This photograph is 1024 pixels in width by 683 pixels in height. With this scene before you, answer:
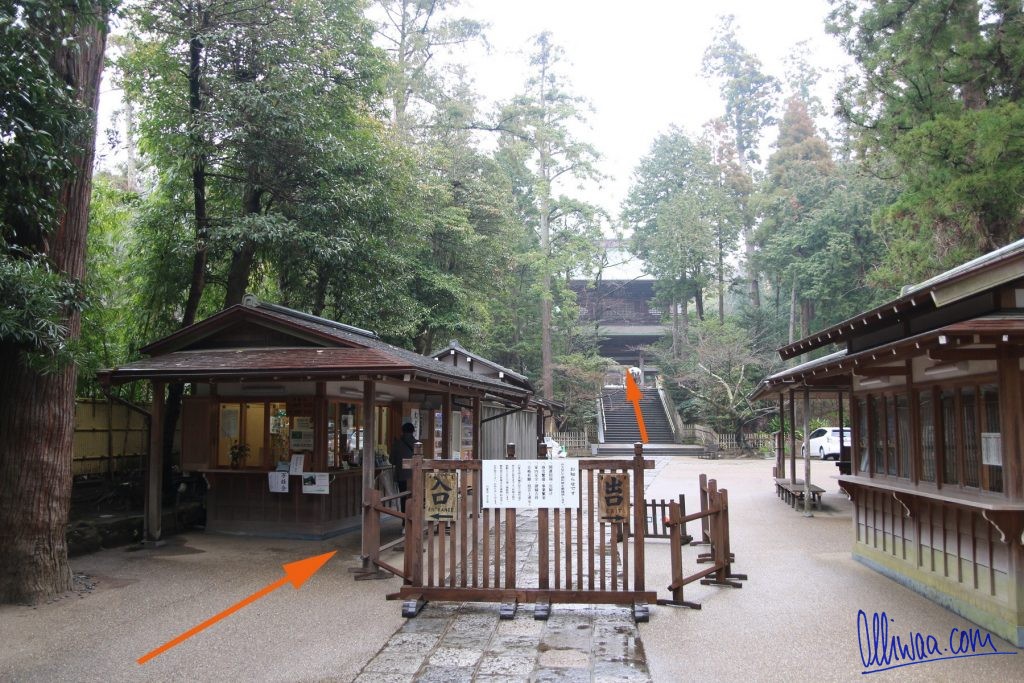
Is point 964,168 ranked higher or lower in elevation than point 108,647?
higher

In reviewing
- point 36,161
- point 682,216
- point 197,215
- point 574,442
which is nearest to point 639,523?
point 36,161

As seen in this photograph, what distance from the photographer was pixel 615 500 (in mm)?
7211

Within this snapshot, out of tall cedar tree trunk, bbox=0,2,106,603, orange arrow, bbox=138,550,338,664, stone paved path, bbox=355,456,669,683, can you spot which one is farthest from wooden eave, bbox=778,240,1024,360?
tall cedar tree trunk, bbox=0,2,106,603

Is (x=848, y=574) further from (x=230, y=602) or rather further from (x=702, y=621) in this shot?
(x=230, y=602)

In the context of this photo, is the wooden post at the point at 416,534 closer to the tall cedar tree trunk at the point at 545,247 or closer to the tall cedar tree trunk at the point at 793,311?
the tall cedar tree trunk at the point at 545,247

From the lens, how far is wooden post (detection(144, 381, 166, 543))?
1034cm

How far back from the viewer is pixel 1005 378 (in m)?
6.06

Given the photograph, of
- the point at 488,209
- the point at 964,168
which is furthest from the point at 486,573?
the point at 488,209

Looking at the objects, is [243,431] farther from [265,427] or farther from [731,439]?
[731,439]

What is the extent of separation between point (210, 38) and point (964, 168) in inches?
525

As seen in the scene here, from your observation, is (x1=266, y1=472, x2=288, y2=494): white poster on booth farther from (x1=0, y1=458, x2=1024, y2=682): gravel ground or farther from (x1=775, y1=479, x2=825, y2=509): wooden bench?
(x1=775, y1=479, x2=825, y2=509): wooden bench

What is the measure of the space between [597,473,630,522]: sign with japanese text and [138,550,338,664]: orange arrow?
380cm

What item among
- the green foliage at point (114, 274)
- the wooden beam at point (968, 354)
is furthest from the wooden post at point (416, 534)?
the green foliage at point (114, 274)

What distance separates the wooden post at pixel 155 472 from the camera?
1034cm
